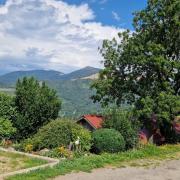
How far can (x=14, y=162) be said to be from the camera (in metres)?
21.0

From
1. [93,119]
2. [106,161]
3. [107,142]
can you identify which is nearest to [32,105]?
[107,142]

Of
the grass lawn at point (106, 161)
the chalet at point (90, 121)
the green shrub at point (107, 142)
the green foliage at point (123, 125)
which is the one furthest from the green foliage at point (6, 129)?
the chalet at point (90, 121)

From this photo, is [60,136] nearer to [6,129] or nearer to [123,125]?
[6,129]

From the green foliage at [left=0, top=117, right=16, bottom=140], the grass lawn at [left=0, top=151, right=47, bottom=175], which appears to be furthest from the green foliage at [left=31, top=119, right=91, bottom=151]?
the grass lawn at [left=0, top=151, right=47, bottom=175]

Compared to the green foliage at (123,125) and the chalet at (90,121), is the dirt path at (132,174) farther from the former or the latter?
the chalet at (90,121)

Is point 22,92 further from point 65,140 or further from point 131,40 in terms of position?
point 131,40

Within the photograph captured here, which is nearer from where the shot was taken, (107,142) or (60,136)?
(60,136)

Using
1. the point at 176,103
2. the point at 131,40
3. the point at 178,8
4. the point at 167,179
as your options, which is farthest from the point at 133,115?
the point at 167,179

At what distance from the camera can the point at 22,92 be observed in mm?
34156

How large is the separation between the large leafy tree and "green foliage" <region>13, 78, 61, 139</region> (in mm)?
7248

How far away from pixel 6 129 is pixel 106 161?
46.9ft

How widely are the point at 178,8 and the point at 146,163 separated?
21253 mm

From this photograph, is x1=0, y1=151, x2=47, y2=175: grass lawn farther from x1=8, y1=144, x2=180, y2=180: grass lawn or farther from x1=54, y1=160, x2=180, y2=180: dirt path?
x1=54, y1=160, x2=180, y2=180: dirt path

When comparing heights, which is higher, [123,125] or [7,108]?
[7,108]
